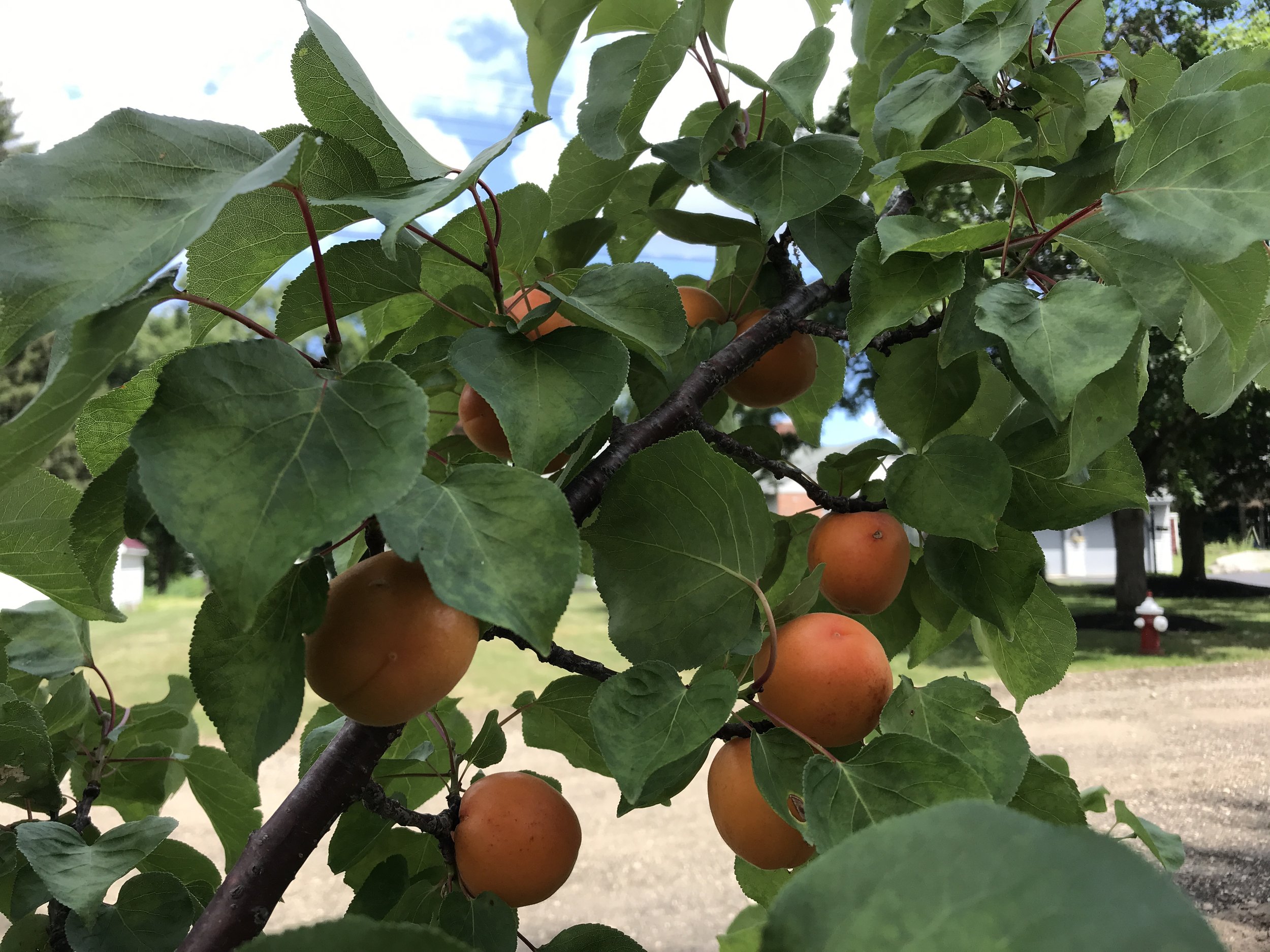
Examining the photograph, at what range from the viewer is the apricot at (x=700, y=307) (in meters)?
0.49

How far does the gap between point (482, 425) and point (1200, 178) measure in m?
0.28

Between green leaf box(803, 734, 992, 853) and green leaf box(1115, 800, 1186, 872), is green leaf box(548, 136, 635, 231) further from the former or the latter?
green leaf box(1115, 800, 1186, 872)

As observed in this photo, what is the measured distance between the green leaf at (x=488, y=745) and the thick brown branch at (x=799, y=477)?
178mm

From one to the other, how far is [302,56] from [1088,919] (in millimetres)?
329

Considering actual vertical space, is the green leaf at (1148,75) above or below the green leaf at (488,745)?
above

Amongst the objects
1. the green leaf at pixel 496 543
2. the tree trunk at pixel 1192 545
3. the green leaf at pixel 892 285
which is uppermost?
the green leaf at pixel 892 285

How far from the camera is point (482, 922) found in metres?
0.36

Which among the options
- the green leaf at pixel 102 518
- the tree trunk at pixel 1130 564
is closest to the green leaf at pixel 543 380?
the green leaf at pixel 102 518

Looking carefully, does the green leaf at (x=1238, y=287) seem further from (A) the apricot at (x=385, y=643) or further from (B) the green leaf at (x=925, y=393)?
(A) the apricot at (x=385, y=643)

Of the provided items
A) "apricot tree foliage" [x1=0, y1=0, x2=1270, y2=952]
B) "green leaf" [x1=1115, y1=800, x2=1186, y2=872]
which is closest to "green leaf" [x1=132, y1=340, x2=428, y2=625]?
"apricot tree foliage" [x1=0, y1=0, x2=1270, y2=952]

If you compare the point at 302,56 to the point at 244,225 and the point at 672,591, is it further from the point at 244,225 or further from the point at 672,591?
the point at 672,591

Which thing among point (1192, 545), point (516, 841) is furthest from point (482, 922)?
point (1192, 545)

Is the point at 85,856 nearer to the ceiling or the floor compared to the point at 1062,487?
nearer to the floor

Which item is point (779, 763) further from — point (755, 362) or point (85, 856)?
point (85, 856)
